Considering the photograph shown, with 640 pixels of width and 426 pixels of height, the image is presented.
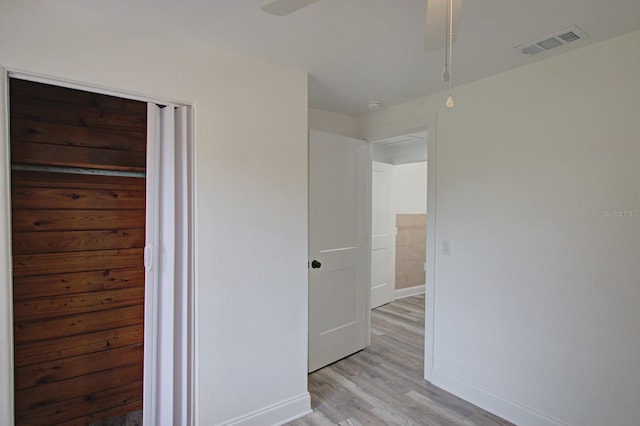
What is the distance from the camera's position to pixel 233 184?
2076mm

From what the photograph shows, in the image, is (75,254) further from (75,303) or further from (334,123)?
(334,123)

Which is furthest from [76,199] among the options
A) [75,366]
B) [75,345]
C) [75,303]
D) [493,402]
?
[493,402]

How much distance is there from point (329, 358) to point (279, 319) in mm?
1114

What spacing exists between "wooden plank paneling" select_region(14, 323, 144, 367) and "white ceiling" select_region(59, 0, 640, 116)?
1892 mm

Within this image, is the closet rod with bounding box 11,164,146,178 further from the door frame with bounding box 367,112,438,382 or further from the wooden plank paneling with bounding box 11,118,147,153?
the door frame with bounding box 367,112,438,382

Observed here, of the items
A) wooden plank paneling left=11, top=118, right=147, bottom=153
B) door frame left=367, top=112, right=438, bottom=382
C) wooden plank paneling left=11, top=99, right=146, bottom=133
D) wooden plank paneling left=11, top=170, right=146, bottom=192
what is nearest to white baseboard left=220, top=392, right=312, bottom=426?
door frame left=367, top=112, right=438, bottom=382

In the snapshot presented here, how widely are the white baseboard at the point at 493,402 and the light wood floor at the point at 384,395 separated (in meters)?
0.05

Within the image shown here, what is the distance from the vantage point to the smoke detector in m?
2.97

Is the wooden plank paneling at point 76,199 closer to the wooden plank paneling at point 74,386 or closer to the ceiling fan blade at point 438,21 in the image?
the wooden plank paneling at point 74,386

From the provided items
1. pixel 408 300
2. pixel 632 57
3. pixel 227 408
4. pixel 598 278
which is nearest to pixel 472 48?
pixel 632 57

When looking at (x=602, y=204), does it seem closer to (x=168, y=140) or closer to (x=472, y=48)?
(x=472, y=48)

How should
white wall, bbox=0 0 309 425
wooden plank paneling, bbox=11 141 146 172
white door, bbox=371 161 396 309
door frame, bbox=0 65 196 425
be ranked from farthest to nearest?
white door, bbox=371 161 396 309, wooden plank paneling, bbox=11 141 146 172, white wall, bbox=0 0 309 425, door frame, bbox=0 65 196 425

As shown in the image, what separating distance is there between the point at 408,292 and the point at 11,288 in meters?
5.04

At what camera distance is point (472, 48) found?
6.40 feet
